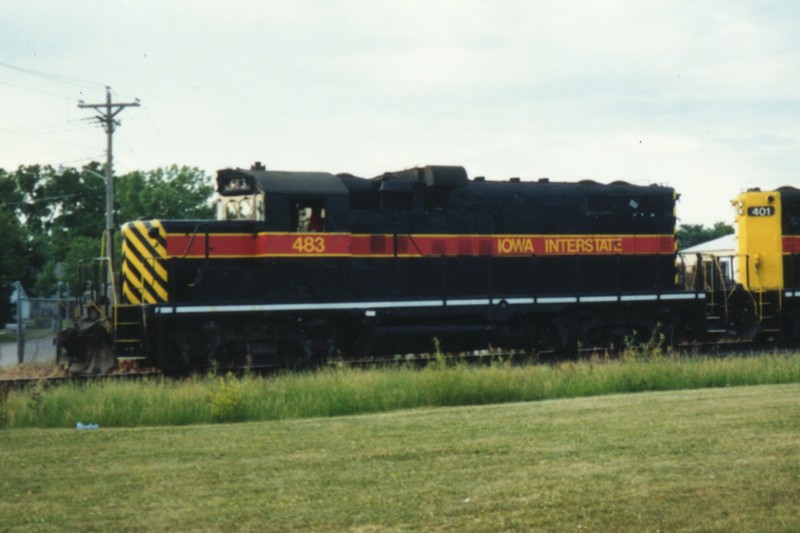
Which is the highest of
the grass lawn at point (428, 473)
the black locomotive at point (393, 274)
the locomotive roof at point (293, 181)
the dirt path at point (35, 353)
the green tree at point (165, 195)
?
the green tree at point (165, 195)

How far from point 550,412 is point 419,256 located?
8423 millimetres

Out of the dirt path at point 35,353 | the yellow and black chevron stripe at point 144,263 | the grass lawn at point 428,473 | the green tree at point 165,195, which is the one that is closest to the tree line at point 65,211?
the green tree at point 165,195

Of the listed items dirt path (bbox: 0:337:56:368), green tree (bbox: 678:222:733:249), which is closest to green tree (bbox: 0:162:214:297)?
dirt path (bbox: 0:337:56:368)

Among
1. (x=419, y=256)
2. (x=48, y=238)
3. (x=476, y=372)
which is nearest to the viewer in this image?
(x=476, y=372)

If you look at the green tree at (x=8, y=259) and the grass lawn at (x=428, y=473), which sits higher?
the green tree at (x=8, y=259)

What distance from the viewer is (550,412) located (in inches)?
454

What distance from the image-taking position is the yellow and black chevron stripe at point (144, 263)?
1766cm

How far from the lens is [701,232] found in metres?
95.4

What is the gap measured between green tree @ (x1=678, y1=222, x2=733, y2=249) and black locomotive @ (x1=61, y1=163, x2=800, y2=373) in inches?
2867

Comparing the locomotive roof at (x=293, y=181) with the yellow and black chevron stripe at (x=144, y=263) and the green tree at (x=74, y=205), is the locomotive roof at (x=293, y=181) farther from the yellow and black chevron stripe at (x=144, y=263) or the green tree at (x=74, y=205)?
the green tree at (x=74, y=205)

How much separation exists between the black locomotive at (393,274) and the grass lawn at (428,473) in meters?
6.55

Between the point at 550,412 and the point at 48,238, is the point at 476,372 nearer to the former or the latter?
the point at 550,412

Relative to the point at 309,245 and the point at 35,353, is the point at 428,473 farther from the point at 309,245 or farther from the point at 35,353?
the point at 35,353

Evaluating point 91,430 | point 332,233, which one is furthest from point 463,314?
point 91,430
